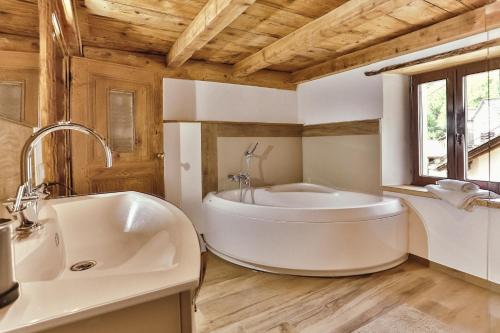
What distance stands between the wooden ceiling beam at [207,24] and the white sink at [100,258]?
1.27m

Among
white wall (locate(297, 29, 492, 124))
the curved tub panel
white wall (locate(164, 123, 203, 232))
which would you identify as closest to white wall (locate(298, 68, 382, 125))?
white wall (locate(297, 29, 492, 124))

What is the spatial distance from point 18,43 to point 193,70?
81.4 inches

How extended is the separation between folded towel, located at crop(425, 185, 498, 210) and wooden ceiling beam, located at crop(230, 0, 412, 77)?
147 cm

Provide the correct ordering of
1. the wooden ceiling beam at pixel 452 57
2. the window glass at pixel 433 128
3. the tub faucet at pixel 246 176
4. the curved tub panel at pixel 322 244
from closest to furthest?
the wooden ceiling beam at pixel 452 57, the curved tub panel at pixel 322 244, the window glass at pixel 433 128, the tub faucet at pixel 246 176

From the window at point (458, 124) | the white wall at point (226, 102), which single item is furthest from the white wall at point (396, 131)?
the white wall at point (226, 102)

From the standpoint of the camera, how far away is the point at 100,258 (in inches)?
44.7

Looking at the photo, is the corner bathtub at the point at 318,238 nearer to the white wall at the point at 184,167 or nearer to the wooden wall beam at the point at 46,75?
the white wall at the point at 184,167

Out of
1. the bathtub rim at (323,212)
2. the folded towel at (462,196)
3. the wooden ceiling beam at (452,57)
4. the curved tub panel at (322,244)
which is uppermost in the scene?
the wooden ceiling beam at (452,57)

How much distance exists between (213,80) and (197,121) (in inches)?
21.8

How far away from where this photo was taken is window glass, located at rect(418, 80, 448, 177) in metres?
2.59

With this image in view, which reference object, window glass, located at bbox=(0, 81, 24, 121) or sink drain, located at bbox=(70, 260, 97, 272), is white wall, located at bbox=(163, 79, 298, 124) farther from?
sink drain, located at bbox=(70, 260, 97, 272)

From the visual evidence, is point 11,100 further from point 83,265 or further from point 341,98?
point 341,98

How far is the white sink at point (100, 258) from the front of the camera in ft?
1.41

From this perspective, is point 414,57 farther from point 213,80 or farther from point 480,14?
point 213,80
